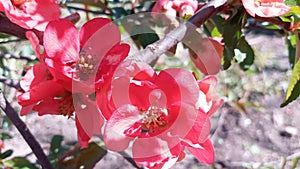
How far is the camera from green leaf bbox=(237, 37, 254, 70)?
122cm

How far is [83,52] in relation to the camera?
0.74 meters

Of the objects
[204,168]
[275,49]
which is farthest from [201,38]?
[275,49]

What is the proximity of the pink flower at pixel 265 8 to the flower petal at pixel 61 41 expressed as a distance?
0.27m

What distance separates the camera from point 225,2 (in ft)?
2.59

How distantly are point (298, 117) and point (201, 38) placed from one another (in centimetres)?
234

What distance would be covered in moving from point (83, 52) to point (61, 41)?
0.06 m

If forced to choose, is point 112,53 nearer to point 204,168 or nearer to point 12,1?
point 12,1

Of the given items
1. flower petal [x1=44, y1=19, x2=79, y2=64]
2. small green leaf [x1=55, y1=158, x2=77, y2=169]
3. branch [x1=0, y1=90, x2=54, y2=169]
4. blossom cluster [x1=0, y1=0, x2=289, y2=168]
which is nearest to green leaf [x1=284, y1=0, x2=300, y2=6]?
blossom cluster [x1=0, y1=0, x2=289, y2=168]

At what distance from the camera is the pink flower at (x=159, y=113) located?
2.19 feet

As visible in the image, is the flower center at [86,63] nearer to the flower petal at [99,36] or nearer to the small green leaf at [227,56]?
the flower petal at [99,36]

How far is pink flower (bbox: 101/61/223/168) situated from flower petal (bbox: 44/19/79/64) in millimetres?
84

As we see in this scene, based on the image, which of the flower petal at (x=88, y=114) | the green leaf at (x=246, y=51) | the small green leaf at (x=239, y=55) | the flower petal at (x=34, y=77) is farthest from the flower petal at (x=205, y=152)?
the small green leaf at (x=239, y=55)

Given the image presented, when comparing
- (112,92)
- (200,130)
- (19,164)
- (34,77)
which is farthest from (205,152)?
(19,164)

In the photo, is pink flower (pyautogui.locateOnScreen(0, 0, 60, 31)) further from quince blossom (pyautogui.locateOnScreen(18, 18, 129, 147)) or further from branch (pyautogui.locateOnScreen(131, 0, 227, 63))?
branch (pyautogui.locateOnScreen(131, 0, 227, 63))
